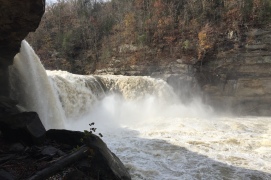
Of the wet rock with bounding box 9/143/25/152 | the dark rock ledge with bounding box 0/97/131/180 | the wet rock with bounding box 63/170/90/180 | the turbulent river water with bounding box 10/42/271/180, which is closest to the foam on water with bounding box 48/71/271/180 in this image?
the turbulent river water with bounding box 10/42/271/180

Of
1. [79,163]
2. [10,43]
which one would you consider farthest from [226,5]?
[79,163]

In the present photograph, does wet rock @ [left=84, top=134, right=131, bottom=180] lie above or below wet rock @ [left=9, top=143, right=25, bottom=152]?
below

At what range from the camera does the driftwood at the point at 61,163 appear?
4.34 meters

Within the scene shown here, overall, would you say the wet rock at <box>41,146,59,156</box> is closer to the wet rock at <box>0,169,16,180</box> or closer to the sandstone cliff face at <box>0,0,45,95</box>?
the wet rock at <box>0,169,16,180</box>

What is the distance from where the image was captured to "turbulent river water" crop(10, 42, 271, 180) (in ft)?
25.9

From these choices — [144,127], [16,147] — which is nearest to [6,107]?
[16,147]

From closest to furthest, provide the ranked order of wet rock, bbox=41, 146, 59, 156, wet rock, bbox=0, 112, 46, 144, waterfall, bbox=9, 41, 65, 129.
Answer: wet rock, bbox=41, 146, 59, 156, wet rock, bbox=0, 112, 46, 144, waterfall, bbox=9, 41, 65, 129

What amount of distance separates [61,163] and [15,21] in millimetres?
3618

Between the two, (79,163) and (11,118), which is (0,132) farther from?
(79,163)

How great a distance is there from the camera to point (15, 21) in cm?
641

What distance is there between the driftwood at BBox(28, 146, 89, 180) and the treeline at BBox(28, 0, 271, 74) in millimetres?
18390

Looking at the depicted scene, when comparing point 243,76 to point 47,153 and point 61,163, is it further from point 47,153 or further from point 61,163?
point 61,163

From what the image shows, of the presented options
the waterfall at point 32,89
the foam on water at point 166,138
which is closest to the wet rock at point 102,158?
the foam on water at point 166,138

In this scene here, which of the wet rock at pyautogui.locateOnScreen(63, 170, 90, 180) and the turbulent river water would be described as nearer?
the wet rock at pyautogui.locateOnScreen(63, 170, 90, 180)
